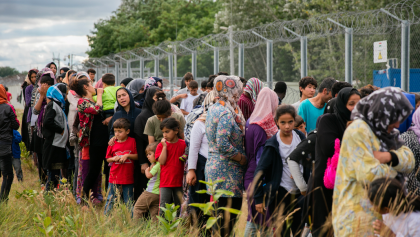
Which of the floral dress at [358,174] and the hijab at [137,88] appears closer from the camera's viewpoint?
the floral dress at [358,174]

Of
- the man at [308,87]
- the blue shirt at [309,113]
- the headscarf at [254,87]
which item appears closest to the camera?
the headscarf at [254,87]

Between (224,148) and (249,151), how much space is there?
25 cm

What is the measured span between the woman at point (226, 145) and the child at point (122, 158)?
5.16 ft

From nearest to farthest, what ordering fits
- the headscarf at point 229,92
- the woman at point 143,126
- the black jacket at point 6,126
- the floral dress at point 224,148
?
the floral dress at point 224,148 → the headscarf at point 229,92 → the woman at point 143,126 → the black jacket at point 6,126

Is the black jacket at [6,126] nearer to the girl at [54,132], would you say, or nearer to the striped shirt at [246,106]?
the girl at [54,132]

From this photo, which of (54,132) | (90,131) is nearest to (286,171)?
(90,131)

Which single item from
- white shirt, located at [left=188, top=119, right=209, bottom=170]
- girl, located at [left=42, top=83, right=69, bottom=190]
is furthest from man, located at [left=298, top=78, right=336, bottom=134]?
girl, located at [left=42, top=83, right=69, bottom=190]

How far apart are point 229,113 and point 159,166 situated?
4.02ft

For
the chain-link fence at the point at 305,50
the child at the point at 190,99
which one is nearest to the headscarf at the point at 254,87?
the child at the point at 190,99

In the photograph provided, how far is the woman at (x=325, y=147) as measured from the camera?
2891mm

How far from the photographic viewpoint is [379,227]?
229 centimetres

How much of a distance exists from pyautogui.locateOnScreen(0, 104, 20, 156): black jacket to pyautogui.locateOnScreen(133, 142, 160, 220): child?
226 cm

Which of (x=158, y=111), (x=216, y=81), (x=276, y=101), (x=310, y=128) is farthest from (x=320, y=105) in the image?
(x=158, y=111)

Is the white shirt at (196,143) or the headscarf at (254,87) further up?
the headscarf at (254,87)
